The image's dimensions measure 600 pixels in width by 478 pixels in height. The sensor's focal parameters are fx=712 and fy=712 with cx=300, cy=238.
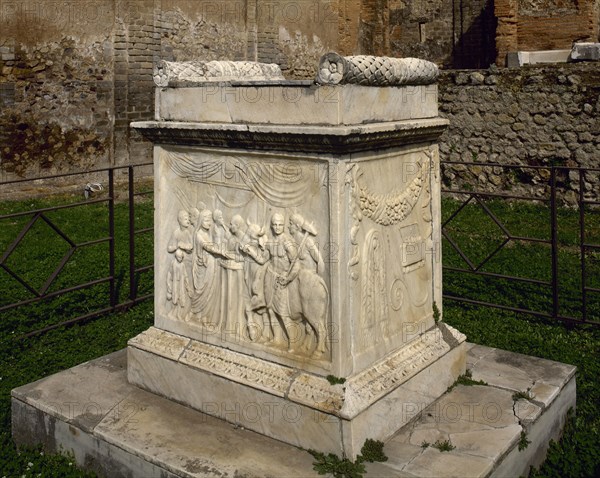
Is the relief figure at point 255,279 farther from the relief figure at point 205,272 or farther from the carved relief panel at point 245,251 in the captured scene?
the relief figure at point 205,272

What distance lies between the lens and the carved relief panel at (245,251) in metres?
2.79

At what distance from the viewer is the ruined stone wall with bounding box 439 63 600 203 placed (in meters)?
8.78

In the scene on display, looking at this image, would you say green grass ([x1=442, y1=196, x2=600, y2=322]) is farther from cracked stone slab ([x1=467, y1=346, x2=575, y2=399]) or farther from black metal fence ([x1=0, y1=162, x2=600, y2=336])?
cracked stone slab ([x1=467, y1=346, x2=575, y2=399])

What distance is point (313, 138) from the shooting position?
2648 millimetres

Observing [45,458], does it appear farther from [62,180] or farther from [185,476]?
[62,180]

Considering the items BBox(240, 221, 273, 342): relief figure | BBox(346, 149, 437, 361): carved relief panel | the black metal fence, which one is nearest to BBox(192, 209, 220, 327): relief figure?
BBox(240, 221, 273, 342): relief figure

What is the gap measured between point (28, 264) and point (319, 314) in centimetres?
440

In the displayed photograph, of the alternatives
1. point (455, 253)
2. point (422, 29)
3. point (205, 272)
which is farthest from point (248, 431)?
point (422, 29)

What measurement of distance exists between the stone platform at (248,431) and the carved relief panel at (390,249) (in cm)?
35

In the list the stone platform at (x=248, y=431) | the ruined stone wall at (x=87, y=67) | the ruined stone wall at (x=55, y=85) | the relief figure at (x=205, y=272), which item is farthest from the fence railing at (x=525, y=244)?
the ruined stone wall at (x=55, y=85)

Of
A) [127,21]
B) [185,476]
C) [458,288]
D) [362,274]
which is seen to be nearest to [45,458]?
[185,476]

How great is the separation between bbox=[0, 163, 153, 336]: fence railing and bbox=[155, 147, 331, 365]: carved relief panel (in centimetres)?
155

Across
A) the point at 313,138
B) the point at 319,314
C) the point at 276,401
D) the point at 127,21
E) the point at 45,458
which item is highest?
the point at 127,21

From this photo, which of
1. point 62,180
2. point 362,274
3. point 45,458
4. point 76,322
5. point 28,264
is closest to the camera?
point 362,274
